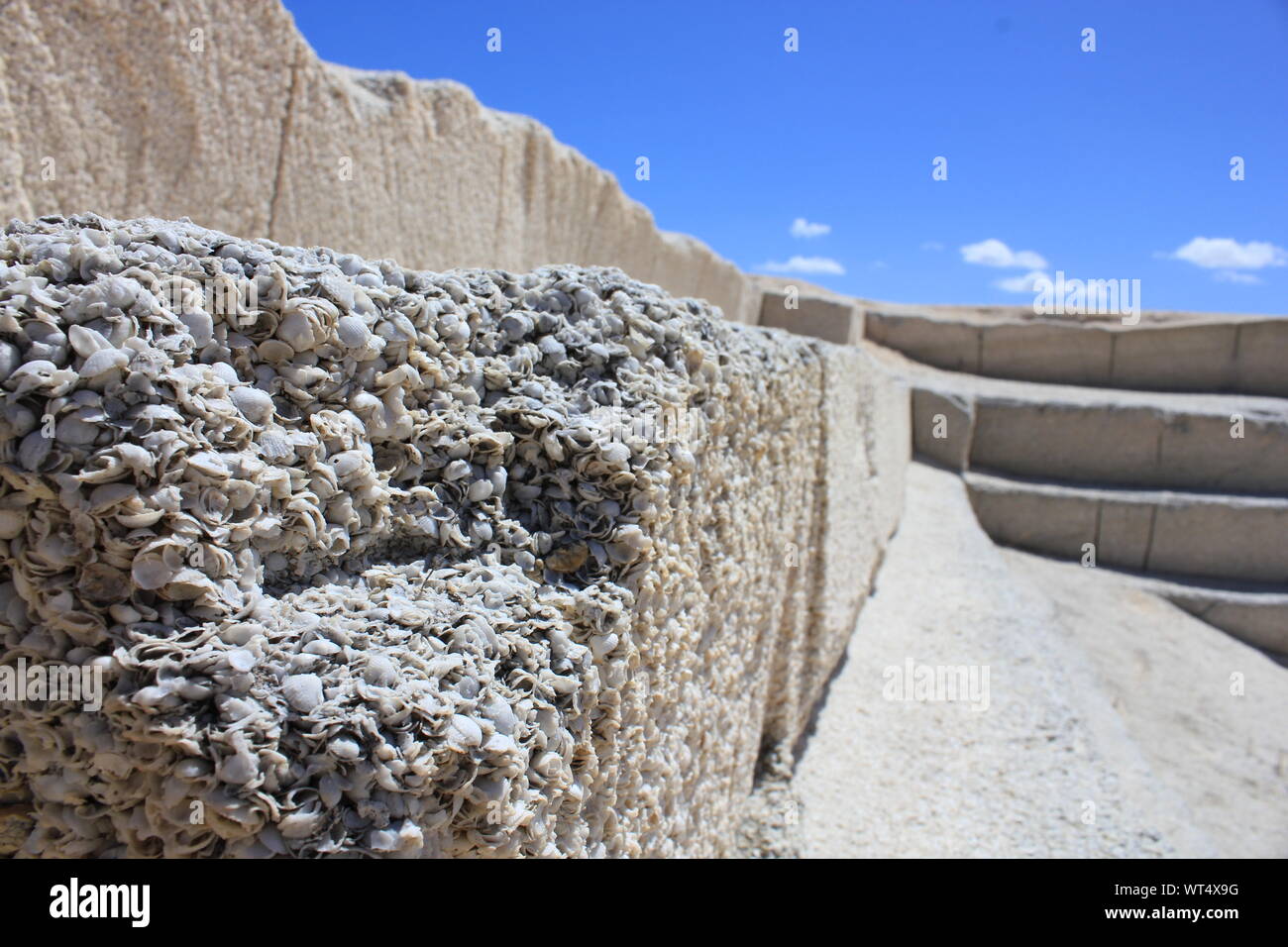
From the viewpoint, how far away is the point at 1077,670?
541 cm

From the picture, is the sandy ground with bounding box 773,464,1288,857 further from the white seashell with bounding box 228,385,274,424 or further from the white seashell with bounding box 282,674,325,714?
the white seashell with bounding box 228,385,274,424

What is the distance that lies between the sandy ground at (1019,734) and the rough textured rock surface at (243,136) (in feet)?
9.28

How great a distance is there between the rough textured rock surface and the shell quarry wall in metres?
1.70

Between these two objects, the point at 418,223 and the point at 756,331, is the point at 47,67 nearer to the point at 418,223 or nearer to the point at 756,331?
the point at 418,223

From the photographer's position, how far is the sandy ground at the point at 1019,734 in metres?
3.42

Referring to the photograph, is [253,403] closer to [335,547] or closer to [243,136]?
[335,547]

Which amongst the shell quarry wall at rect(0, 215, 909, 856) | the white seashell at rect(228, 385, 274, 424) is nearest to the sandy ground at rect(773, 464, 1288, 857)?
the shell quarry wall at rect(0, 215, 909, 856)

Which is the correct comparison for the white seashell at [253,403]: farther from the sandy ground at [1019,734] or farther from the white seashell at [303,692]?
the sandy ground at [1019,734]

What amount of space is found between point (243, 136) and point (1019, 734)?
4.15 m

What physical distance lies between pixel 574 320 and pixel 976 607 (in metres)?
4.50

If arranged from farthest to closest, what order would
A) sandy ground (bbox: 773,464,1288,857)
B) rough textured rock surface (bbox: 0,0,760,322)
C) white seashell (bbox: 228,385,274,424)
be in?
sandy ground (bbox: 773,464,1288,857) → rough textured rock surface (bbox: 0,0,760,322) → white seashell (bbox: 228,385,274,424)

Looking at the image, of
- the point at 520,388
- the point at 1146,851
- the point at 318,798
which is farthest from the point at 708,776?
the point at 1146,851

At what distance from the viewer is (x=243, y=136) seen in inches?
121

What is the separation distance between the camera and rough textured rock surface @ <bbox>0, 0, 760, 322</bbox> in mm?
2502
